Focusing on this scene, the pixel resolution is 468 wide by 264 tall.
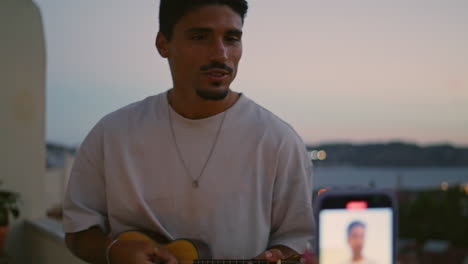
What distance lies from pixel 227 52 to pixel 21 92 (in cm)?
415

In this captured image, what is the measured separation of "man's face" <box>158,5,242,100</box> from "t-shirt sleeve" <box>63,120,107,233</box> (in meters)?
0.37

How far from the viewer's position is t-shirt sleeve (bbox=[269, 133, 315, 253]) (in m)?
1.43

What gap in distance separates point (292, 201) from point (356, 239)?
0.58 meters

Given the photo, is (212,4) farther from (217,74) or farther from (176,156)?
(176,156)

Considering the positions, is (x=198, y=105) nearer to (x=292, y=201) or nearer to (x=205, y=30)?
(x=205, y=30)

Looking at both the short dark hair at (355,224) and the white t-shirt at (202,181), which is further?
the white t-shirt at (202,181)

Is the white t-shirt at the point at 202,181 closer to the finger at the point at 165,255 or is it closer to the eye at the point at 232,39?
the finger at the point at 165,255

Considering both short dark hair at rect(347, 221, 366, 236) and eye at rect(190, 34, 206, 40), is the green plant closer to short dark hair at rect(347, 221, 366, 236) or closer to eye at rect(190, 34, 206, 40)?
eye at rect(190, 34, 206, 40)

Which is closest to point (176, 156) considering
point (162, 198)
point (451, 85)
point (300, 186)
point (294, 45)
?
point (162, 198)

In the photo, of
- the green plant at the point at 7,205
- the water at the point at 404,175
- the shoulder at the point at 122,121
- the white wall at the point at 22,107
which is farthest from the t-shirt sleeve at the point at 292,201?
the water at the point at 404,175

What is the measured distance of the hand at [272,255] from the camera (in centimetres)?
132

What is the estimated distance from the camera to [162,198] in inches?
58.7

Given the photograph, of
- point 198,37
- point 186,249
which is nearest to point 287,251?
point 186,249

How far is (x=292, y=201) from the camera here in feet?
4.75
